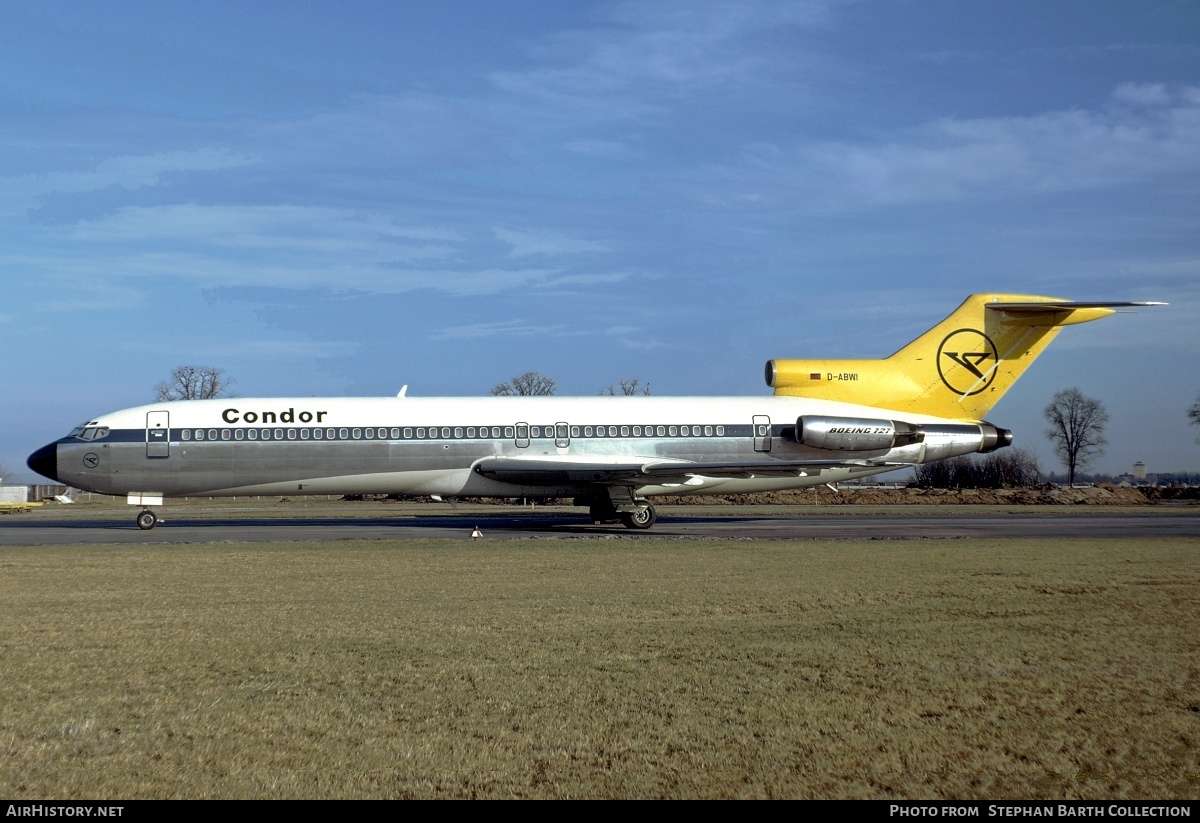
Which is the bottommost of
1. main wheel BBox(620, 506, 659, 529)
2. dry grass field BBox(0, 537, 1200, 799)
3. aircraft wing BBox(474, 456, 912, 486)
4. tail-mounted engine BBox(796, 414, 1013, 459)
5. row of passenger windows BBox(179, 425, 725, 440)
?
dry grass field BBox(0, 537, 1200, 799)

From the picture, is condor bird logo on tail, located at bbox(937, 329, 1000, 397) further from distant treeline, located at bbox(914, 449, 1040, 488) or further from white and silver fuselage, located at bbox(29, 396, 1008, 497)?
distant treeline, located at bbox(914, 449, 1040, 488)

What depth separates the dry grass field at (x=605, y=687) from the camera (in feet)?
18.9

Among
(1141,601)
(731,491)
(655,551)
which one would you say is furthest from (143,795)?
(731,491)

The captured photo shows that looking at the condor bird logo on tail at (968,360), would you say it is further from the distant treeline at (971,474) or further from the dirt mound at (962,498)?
the distant treeline at (971,474)

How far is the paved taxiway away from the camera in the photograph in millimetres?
25141

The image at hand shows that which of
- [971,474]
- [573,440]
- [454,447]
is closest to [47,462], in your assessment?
[454,447]

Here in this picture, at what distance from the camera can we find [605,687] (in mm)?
7820

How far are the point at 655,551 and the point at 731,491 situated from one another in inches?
433

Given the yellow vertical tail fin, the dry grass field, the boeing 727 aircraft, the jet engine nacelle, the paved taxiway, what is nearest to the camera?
the dry grass field

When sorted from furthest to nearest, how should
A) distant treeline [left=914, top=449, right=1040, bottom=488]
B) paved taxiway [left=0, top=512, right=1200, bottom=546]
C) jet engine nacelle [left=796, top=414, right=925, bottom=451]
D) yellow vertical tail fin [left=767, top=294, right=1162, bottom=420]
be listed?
1. distant treeline [left=914, top=449, right=1040, bottom=488]
2. yellow vertical tail fin [left=767, top=294, right=1162, bottom=420]
3. jet engine nacelle [left=796, top=414, right=925, bottom=451]
4. paved taxiway [left=0, top=512, right=1200, bottom=546]

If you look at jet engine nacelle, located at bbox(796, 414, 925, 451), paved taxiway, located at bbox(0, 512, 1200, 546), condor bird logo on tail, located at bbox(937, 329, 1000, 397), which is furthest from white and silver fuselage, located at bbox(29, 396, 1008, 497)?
condor bird logo on tail, located at bbox(937, 329, 1000, 397)

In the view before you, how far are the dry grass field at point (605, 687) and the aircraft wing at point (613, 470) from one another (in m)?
13.4

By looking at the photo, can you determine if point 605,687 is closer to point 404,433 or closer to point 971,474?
point 404,433

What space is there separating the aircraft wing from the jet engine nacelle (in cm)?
71
